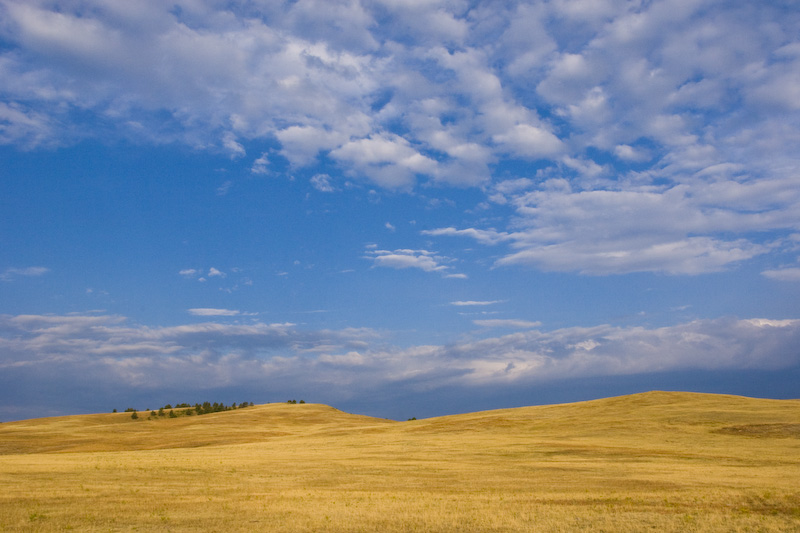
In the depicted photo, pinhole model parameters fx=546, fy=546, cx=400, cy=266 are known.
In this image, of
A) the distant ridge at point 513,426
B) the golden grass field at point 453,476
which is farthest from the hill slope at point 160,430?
the golden grass field at point 453,476

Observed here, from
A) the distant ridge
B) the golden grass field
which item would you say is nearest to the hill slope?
the distant ridge

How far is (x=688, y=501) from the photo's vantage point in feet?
90.5

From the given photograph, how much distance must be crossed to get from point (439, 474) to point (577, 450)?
18.2 m

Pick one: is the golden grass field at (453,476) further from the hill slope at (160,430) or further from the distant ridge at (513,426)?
the hill slope at (160,430)

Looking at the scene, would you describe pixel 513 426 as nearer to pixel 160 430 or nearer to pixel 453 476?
pixel 453 476

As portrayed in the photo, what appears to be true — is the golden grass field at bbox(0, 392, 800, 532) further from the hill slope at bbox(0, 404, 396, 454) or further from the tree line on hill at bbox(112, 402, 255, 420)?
the tree line on hill at bbox(112, 402, 255, 420)

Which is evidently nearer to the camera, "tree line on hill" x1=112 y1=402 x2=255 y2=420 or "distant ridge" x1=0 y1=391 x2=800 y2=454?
"distant ridge" x1=0 y1=391 x2=800 y2=454

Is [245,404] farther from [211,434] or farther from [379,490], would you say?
[379,490]

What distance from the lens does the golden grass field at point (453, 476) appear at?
23.9m

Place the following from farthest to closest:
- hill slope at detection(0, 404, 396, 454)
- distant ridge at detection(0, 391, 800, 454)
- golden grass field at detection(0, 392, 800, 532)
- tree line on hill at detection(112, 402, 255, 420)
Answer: tree line on hill at detection(112, 402, 255, 420), hill slope at detection(0, 404, 396, 454), distant ridge at detection(0, 391, 800, 454), golden grass field at detection(0, 392, 800, 532)

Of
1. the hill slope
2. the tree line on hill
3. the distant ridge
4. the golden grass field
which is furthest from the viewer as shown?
the tree line on hill

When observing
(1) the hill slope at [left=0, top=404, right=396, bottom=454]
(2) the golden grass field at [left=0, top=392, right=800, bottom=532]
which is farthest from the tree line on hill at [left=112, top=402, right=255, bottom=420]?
(2) the golden grass field at [left=0, top=392, right=800, bottom=532]

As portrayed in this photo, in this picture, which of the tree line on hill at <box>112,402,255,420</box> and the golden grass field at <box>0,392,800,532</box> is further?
the tree line on hill at <box>112,402,255,420</box>

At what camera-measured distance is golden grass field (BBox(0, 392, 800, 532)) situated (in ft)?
78.5
